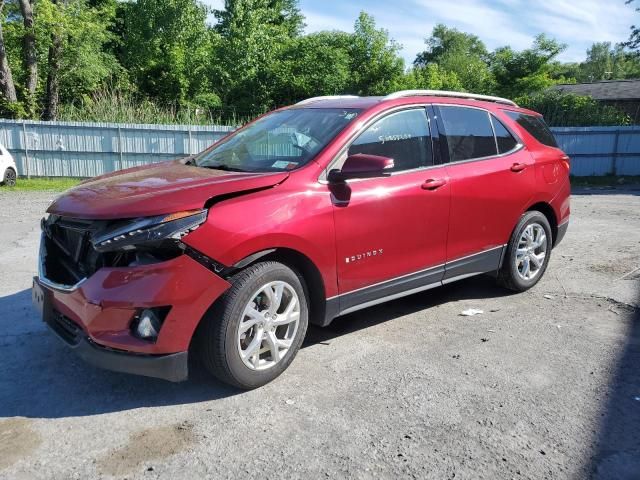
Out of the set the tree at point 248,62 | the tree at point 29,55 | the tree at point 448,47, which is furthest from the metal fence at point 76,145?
the tree at point 448,47

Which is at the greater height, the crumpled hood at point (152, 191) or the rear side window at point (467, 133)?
the rear side window at point (467, 133)

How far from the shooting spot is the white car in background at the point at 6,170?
15135mm

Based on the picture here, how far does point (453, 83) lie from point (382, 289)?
1055 inches

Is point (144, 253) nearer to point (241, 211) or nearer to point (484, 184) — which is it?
point (241, 211)

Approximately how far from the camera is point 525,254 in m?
5.59

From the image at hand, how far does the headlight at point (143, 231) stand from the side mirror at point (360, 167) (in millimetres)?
1081

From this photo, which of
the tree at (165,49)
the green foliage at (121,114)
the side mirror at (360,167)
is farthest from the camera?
the tree at (165,49)

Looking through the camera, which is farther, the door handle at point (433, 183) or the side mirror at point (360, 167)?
the door handle at point (433, 183)

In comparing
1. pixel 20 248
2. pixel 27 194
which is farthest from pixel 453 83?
pixel 20 248

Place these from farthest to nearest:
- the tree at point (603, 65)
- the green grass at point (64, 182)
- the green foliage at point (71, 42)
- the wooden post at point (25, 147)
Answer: the tree at point (603, 65), the green foliage at point (71, 42), the wooden post at point (25, 147), the green grass at point (64, 182)

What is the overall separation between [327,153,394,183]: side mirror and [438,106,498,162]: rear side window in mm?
1153

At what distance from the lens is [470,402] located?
137 inches

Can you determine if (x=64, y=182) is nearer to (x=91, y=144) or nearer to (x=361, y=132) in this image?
(x=91, y=144)

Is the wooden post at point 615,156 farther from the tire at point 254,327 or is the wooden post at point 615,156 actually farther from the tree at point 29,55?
the tree at point 29,55
